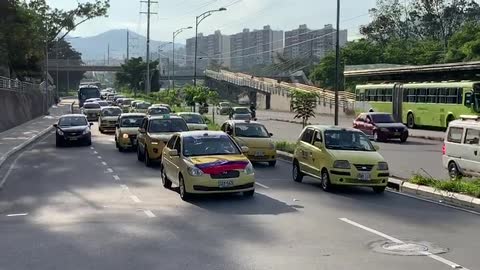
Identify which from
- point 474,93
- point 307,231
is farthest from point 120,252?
point 474,93

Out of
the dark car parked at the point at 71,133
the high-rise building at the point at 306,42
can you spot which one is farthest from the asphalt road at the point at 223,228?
the high-rise building at the point at 306,42

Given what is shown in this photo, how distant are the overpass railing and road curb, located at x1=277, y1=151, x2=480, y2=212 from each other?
57.1 metres

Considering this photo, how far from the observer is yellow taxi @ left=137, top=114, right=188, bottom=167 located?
2319cm

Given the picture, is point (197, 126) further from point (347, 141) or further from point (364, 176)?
point (364, 176)

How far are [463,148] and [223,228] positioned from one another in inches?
379

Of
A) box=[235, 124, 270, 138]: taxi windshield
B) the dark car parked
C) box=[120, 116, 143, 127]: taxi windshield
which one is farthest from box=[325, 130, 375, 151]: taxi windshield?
the dark car parked

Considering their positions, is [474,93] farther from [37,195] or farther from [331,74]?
[331,74]

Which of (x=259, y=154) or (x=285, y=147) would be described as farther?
(x=285, y=147)

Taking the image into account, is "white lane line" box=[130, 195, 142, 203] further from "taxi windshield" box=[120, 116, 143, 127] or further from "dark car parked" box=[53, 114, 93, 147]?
"dark car parked" box=[53, 114, 93, 147]

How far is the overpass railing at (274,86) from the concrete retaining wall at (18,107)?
2928 cm

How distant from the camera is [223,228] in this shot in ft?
38.4

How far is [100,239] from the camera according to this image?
10.8 m

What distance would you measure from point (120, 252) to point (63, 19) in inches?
2766

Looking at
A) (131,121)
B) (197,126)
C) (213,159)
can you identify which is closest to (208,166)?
(213,159)
